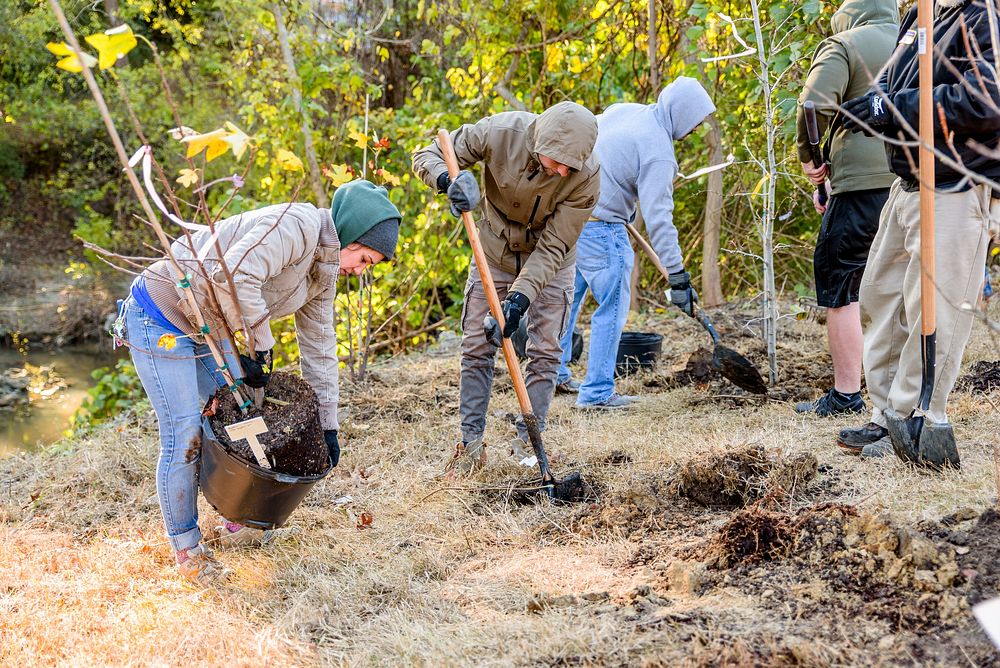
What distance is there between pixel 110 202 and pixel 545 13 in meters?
10.2

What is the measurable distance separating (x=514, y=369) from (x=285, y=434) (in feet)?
3.40

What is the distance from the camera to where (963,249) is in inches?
113

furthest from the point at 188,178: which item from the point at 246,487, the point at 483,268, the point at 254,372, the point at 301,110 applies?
the point at 301,110

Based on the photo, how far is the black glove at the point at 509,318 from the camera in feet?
11.0

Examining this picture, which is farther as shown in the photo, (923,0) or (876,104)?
(876,104)

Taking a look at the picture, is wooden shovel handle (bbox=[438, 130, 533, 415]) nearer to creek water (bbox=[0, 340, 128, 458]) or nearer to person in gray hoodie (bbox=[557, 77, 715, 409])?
person in gray hoodie (bbox=[557, 77, 715, 409])

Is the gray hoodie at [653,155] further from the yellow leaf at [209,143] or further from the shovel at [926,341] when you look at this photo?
the yellow leaf at [209,143]

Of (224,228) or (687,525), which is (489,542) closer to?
(687,525)

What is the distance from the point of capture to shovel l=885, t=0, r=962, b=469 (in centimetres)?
262

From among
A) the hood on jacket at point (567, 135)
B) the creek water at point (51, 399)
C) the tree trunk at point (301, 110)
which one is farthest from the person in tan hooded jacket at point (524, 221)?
the creek water at point (51, 399)

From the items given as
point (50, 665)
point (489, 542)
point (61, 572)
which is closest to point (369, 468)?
point (489, 542)

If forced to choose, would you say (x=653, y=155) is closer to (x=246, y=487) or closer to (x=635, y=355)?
(x=635, y=355)

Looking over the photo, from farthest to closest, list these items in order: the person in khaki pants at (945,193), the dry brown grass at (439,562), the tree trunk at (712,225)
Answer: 1. the tree trunk at (712,225)
2. the person in khaki pants at (945,193)
3. the dry brown grass at (439,562)

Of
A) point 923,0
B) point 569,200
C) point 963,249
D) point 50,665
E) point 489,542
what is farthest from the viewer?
point 569,200
